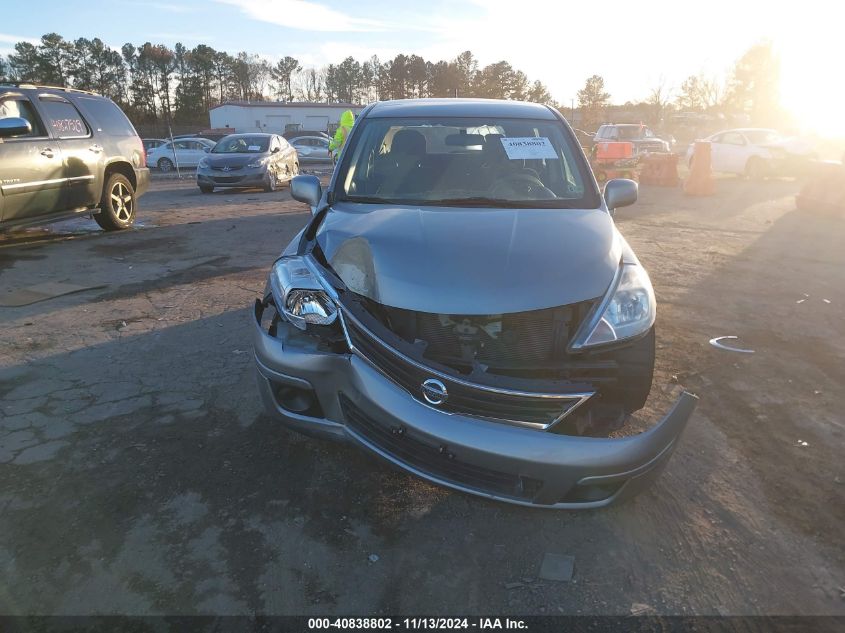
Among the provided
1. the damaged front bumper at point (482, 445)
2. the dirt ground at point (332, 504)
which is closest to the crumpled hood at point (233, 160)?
the dirt ground at point (332, 504)

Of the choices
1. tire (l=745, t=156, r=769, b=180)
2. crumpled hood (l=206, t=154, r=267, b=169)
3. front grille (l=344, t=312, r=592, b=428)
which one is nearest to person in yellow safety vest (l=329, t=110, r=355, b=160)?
crumpled hood (l=206, t=154, r=267, b=169)

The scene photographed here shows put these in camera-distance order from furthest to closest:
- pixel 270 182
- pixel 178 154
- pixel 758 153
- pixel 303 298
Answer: pixel 178 154, pixel 758 153, pixel 270 182, pixel 303 298

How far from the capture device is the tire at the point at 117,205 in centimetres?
873

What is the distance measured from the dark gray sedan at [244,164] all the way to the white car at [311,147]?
1280 cm

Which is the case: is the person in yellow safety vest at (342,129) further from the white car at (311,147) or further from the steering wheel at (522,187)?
the white car at (311,147)

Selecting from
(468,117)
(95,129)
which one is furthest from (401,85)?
(468,117)

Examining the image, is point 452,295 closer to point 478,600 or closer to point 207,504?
Answer: point 478,600

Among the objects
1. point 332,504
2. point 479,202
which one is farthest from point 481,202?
point 332,504

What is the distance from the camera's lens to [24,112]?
7.30m

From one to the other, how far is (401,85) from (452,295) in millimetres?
72245

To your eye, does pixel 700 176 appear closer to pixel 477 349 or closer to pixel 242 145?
pixel 242 145

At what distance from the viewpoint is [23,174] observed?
22.7 ft

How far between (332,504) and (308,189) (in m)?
2.17

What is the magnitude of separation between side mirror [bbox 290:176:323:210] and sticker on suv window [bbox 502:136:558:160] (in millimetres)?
1271
